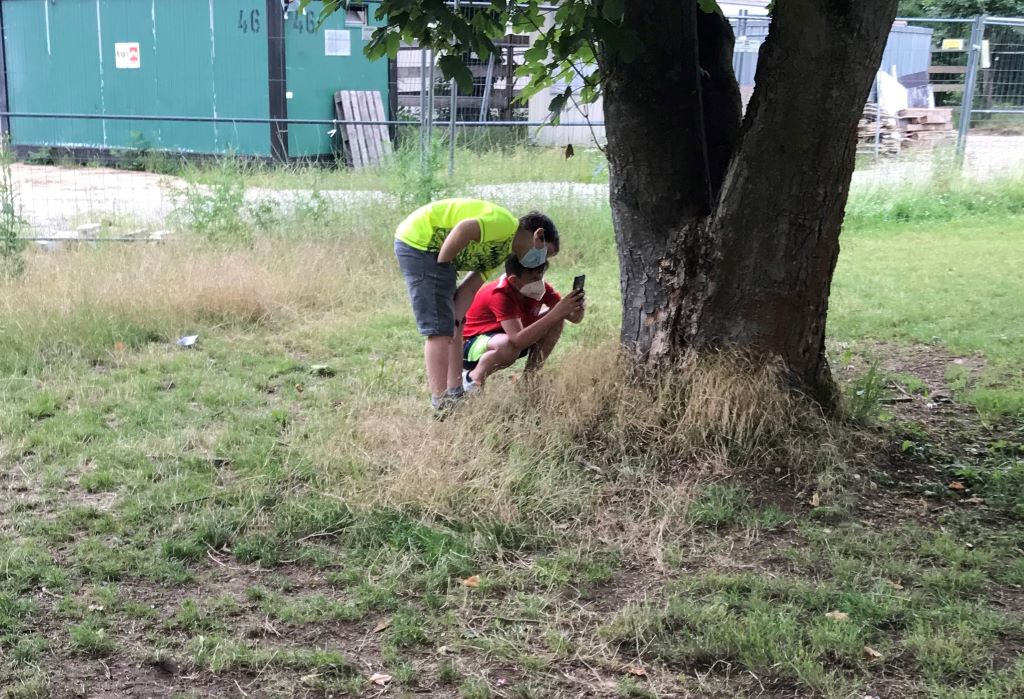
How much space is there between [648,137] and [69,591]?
3264 millimetres

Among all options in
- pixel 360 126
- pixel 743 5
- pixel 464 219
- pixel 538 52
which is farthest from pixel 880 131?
pixel 464 219

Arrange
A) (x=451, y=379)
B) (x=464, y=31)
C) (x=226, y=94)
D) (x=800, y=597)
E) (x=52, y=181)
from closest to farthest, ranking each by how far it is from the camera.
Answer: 1. (x=800, y=597)
2. (x=464, y=31)
3. (x=451, y=379)
4. (x=52, y=181)
5. (x=226, y=94)

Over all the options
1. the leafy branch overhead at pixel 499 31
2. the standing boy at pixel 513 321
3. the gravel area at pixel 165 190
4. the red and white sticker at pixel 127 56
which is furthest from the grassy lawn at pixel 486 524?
the red and white sticker at pixel 127 56

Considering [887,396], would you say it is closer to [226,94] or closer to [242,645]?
[242,645]

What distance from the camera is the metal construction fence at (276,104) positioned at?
1421 centimetres

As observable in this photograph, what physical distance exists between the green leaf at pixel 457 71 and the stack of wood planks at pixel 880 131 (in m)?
15.2

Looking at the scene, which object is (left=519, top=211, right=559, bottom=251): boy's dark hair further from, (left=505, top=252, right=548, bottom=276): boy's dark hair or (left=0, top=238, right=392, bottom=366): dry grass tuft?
(left=0, top=238, right=392, bottom=366): dry grass tuft

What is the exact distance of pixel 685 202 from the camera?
16.3 feet

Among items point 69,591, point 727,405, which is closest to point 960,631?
point 727,405

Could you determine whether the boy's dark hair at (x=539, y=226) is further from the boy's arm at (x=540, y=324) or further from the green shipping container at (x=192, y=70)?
the green shipping container at (x=192, y=70)

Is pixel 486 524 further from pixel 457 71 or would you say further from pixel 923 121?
pixel 923 121

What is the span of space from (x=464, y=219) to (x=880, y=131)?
51.2ft

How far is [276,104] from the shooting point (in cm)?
1579

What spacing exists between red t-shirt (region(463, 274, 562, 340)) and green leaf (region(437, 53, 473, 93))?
1503 mm
